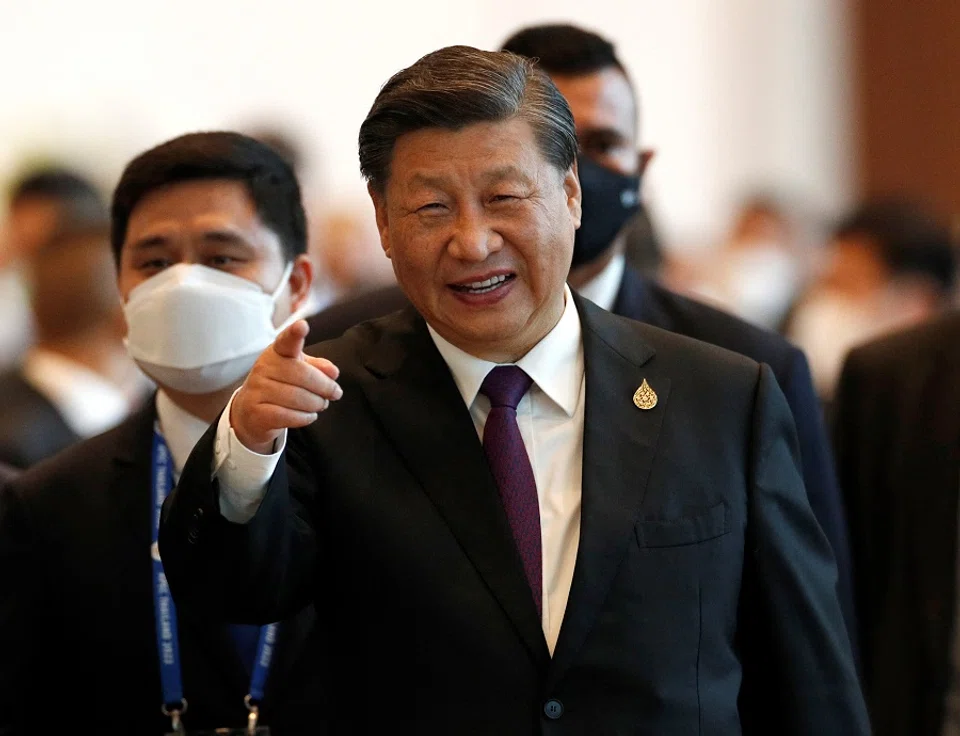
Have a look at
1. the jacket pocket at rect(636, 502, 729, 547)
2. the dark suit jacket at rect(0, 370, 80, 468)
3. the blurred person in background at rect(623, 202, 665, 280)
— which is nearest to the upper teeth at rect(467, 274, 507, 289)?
the jacket pocket at rect(636, 502, 729, 547)

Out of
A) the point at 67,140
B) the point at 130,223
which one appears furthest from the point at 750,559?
the point at 67,140

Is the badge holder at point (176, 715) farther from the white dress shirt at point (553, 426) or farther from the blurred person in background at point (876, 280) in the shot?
the blurred person in background at point (876, 280)

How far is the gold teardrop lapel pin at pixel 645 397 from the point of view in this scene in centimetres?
247

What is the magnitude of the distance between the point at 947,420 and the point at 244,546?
2174 mm

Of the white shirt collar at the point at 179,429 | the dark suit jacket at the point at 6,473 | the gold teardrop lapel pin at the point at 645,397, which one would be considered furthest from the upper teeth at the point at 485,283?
the dark suit jacket at the point at 6,473

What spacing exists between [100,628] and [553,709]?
1.04 metres

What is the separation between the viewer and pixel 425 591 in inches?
90.9

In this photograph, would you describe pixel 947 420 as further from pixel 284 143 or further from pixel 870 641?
pixel 284 143

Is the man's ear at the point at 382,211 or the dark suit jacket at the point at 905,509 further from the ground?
the man's ear at the point at 382,211

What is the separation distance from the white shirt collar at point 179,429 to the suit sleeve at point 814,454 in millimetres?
1192

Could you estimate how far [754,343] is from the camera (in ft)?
10.8

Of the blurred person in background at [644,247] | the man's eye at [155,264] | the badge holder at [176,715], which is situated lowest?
the badge holder at [176,715]

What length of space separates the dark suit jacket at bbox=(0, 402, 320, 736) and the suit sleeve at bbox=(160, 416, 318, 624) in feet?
1.87

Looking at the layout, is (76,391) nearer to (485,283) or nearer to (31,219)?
(31,219)
